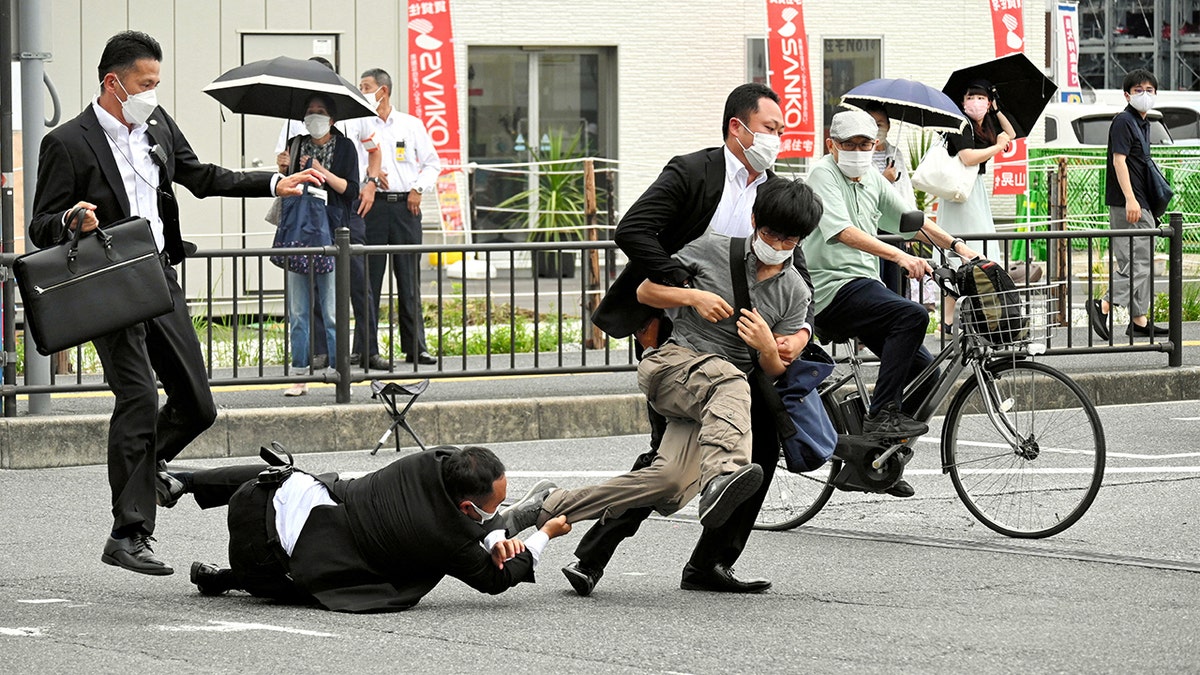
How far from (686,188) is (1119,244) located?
277 inches

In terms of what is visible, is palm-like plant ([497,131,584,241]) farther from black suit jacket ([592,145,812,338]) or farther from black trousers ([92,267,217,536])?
black suit jacket ([592,145,812,338])

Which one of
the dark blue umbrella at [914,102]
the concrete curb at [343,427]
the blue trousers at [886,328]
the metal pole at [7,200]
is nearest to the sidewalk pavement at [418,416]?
the concrete curb at [343,427]

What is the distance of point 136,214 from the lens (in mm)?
6922

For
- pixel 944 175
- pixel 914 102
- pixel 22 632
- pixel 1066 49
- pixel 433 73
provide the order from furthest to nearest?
pixel 1066 49 → pixel 433 73 → pixel 944 175 → pixel 914 102 → pixel 22 632

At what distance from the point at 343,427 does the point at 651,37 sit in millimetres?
13411

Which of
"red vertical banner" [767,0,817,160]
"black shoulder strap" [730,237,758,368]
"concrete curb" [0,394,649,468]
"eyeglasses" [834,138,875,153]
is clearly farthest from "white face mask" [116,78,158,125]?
"red vertical banner" [767,0,817,160]

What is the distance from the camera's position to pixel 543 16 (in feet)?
74.8

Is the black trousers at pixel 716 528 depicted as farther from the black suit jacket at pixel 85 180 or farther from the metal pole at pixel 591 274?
the metal pole at pixel 591 274

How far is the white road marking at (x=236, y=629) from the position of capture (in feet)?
19.3

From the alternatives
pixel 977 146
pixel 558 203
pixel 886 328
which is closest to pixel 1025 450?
pixel 886 328

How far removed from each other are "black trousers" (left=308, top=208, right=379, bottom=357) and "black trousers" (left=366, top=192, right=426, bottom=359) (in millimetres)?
98

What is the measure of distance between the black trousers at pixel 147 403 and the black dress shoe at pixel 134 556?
4cm

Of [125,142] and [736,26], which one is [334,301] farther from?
[736,26]

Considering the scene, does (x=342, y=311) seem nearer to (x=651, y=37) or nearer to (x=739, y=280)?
(x=739, y=280)
